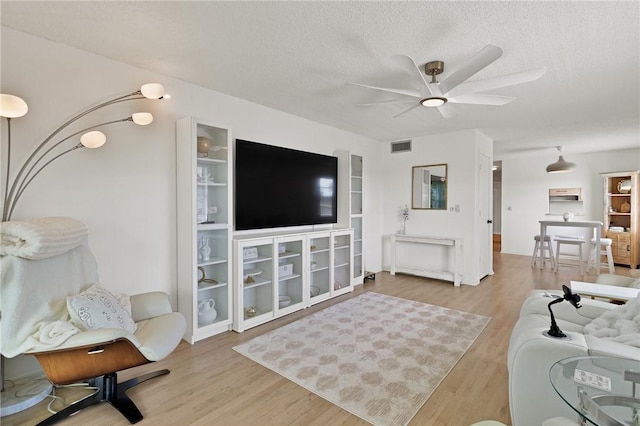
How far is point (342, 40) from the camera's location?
2.15 meters

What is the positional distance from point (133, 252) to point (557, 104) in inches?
187

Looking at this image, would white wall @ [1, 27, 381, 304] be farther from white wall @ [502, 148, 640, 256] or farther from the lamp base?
white wall @ [502, 148, 640, 256]

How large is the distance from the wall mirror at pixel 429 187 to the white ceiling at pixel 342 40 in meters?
1.75

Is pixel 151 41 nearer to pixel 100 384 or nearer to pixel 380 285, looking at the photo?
pixel 100 384

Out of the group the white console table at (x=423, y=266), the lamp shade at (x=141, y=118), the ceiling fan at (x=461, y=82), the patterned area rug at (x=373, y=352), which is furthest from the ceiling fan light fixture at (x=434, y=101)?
the white console table at (x=423, y=266)

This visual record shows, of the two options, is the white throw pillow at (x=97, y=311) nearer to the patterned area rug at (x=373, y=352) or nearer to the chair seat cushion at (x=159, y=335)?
the chair seat cushion at (x=159, y=335)

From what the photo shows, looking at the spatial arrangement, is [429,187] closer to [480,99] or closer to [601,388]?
[480,99]

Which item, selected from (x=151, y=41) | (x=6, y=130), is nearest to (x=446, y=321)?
(x=151, y=41)

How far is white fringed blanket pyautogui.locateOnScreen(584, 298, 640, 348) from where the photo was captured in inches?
58.3

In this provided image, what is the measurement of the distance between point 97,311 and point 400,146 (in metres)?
4.93

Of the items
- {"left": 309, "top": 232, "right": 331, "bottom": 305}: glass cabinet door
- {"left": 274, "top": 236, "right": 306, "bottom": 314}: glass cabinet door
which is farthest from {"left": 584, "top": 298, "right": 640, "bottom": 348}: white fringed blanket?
{"left": 309, "top": 232, "right": 331, "bottom": 305}: glass cabinet door

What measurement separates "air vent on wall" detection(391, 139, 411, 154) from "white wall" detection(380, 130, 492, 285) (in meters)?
0.07

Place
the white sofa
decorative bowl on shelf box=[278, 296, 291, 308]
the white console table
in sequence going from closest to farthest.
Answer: the white sofa, decorative bowl on shelf box=[278, 296, 291, 308], the white console table

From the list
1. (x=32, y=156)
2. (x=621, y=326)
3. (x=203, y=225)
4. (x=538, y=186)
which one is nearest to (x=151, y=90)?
(x=32, y=156)
